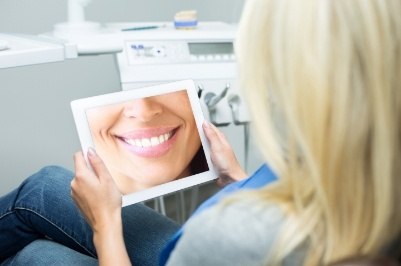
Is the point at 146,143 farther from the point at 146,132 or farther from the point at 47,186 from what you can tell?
the point at 47,186

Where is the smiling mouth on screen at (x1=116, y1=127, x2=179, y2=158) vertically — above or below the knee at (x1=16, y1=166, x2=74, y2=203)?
above

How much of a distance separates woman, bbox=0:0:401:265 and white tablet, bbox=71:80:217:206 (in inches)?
15.5

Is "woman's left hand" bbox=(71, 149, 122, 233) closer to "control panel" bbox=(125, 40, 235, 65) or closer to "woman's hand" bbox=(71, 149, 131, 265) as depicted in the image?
"woman's hand" bbox=(71, 149, 131, 265)

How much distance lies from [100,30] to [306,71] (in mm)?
1019

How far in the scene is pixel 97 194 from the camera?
92 centimetres

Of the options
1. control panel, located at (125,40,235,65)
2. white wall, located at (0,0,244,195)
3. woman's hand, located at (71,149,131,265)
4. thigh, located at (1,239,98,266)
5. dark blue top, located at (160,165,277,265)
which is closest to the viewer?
dark blue top, located at (160,165,277,265)

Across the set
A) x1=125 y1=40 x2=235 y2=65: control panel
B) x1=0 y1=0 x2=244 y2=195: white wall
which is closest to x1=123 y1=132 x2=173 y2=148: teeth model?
x1=125 y1=40 x2=235 y2=65: control panel

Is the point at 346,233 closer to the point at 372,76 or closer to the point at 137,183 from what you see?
the point at 372,76

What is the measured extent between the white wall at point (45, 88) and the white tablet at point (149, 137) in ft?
2.32

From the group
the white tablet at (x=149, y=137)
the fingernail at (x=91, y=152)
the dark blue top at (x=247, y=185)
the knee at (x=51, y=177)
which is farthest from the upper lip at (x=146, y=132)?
the dark blue top at (x=247, y=185)

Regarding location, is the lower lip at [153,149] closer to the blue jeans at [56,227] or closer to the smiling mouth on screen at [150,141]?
the smiling mouth on screen at [150,141]

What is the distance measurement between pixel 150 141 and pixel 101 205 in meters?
0.22

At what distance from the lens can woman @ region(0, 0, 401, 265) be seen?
545 mm

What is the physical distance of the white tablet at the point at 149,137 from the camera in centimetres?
99
